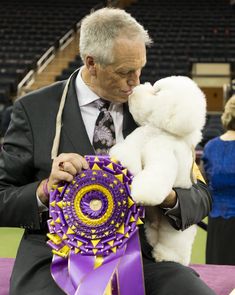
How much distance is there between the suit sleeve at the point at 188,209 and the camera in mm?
1471

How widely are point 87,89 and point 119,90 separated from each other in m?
0.13

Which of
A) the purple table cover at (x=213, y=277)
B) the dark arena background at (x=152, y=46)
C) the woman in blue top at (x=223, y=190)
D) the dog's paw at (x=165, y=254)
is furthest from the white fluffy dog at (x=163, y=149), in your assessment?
the dark arena background at (x=152, y=46)

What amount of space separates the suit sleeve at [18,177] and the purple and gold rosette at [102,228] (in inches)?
5.1

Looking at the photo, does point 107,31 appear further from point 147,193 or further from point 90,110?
point 147,193

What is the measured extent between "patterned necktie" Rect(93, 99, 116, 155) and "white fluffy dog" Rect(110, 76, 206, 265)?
0.12 meters

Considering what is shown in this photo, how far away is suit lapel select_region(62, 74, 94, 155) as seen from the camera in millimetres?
1625

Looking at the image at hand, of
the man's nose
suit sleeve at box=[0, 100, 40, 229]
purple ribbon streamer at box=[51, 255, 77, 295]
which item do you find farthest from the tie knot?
purple ribbon streamer at box=[51, 255, 77, 295]

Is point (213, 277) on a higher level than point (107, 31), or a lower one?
lower

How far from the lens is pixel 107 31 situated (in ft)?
5.14

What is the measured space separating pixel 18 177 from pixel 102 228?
36 cm

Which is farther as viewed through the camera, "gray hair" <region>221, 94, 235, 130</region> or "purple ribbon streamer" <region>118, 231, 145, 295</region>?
"gray hair" <region>221, 94, 235, 130</region>

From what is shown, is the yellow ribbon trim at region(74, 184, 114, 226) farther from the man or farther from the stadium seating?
the stadium seating

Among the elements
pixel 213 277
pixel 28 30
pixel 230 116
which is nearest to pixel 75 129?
pixel 213 277

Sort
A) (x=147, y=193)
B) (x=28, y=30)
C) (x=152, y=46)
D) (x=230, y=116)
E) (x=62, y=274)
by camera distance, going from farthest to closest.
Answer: (x=28, y=30) < (x=152, y=46) < (x=230, y=116) < (x=62, y=274) < (x=147, y=193)
